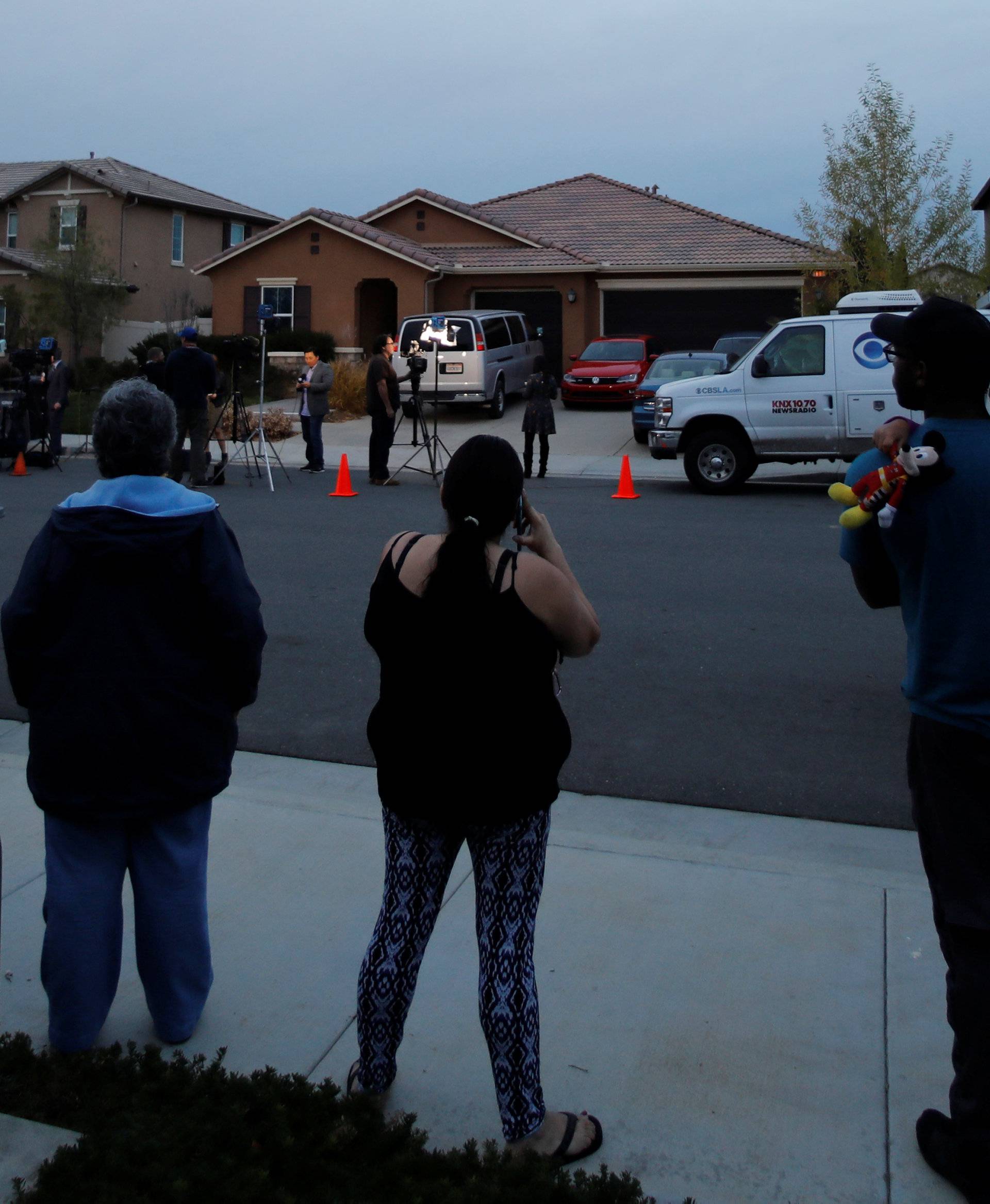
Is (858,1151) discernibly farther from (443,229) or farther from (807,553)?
(443,229)

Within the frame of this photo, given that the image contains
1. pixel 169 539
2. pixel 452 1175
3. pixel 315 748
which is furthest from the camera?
pixel 315 748

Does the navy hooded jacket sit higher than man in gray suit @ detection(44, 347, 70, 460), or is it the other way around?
man in gray suit @ detection(44, 347, 70, 460)

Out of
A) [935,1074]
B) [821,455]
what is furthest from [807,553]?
[935,1074]

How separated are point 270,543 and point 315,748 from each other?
5.78 m

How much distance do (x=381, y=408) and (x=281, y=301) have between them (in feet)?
54.1

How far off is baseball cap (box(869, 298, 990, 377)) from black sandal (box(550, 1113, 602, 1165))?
1.91 metres

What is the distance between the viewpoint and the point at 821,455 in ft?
50.8

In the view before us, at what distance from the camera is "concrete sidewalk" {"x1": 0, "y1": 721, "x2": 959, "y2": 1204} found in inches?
121

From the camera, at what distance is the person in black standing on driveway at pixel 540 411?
17344 millimetres

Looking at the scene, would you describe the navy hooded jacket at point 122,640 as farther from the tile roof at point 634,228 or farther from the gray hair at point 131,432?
the tile roof at point 634,228

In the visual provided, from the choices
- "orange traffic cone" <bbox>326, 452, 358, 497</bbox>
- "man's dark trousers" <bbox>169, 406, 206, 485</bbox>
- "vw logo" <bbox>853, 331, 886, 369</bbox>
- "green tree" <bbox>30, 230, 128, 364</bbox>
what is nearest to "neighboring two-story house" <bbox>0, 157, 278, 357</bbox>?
"green tree" <bbox>30, 230, 128, 364</bbox>

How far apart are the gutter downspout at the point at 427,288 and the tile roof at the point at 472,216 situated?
2.63 metres

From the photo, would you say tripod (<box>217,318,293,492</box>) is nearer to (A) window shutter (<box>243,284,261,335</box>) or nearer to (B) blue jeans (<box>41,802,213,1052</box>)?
(A) window shutter (<box>243,284,261,335</box>)

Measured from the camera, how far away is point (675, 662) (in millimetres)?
7531
